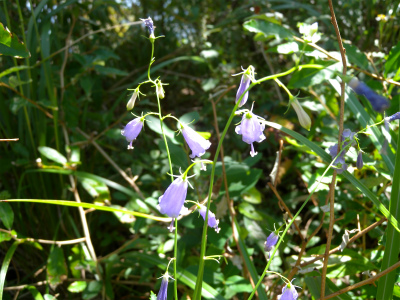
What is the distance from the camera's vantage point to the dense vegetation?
1003 mm

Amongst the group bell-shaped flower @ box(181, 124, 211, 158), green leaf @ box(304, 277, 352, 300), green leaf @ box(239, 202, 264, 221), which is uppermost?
bell-shaped flower @ box(181, 124, 211, 158)

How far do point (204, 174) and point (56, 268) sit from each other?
1.99ft

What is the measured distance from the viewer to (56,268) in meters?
1.41

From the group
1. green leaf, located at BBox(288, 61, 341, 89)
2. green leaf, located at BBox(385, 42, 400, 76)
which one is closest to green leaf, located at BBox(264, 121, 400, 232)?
green leaf, located at BBox(288, 61, 341, 89)

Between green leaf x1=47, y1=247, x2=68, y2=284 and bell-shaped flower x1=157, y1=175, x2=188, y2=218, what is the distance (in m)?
0.80

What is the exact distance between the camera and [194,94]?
266 cm

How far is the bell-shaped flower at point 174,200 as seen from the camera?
763 mm

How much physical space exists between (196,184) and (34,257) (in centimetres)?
77

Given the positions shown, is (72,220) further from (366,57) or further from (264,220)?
(366,57)

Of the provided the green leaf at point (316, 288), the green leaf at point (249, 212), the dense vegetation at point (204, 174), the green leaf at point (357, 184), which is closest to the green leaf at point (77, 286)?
the dense vegetation at point (204, 174)

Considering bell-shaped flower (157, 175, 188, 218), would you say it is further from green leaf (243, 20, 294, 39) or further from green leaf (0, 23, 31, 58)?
green leaf (243, 20, 294, 39)

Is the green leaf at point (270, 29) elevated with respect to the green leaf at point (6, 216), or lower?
elevated

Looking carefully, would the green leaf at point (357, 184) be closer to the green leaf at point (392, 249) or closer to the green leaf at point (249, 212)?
the green leaf at point (392, 249)

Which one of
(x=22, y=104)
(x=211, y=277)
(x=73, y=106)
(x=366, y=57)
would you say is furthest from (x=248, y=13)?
(x=211, y=277)
